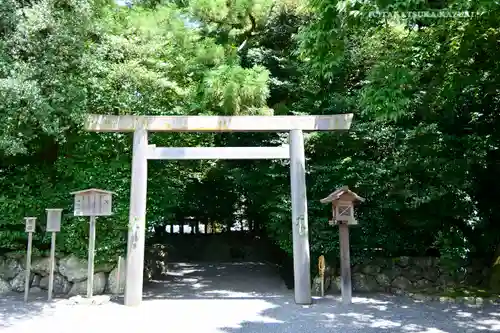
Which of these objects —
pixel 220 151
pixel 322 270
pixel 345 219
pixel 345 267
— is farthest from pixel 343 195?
pixel 220 151

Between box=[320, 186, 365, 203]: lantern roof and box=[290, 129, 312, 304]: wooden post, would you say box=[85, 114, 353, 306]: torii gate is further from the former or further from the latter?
box=[320, 186, 365, 203]: lantern roof

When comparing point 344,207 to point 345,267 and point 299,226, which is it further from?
point 345,267

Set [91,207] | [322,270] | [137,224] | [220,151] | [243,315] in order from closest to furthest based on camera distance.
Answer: [243,315] < [91,207] < [137,224] < [220,151] < [322,270]

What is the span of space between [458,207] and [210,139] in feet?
18.7

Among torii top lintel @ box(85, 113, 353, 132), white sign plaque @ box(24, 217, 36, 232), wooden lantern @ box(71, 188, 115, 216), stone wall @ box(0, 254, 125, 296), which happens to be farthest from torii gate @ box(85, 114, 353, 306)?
white sign plaque @ box(24, 217, 36, 232)

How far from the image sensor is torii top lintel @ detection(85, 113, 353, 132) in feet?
24.6

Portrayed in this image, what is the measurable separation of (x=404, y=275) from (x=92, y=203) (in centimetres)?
675

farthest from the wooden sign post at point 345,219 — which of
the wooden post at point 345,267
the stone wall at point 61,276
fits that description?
the stone wall at point 61,276

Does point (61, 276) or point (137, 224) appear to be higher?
point (137, 224)

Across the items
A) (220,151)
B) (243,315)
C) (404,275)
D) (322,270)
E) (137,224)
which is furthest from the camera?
(404,275)

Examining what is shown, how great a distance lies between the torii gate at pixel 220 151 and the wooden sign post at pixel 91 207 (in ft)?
1.61

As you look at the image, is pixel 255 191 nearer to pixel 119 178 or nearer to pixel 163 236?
pixel 119 178

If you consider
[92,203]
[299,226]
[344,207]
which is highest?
[92,203]

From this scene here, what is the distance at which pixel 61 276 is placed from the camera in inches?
322
